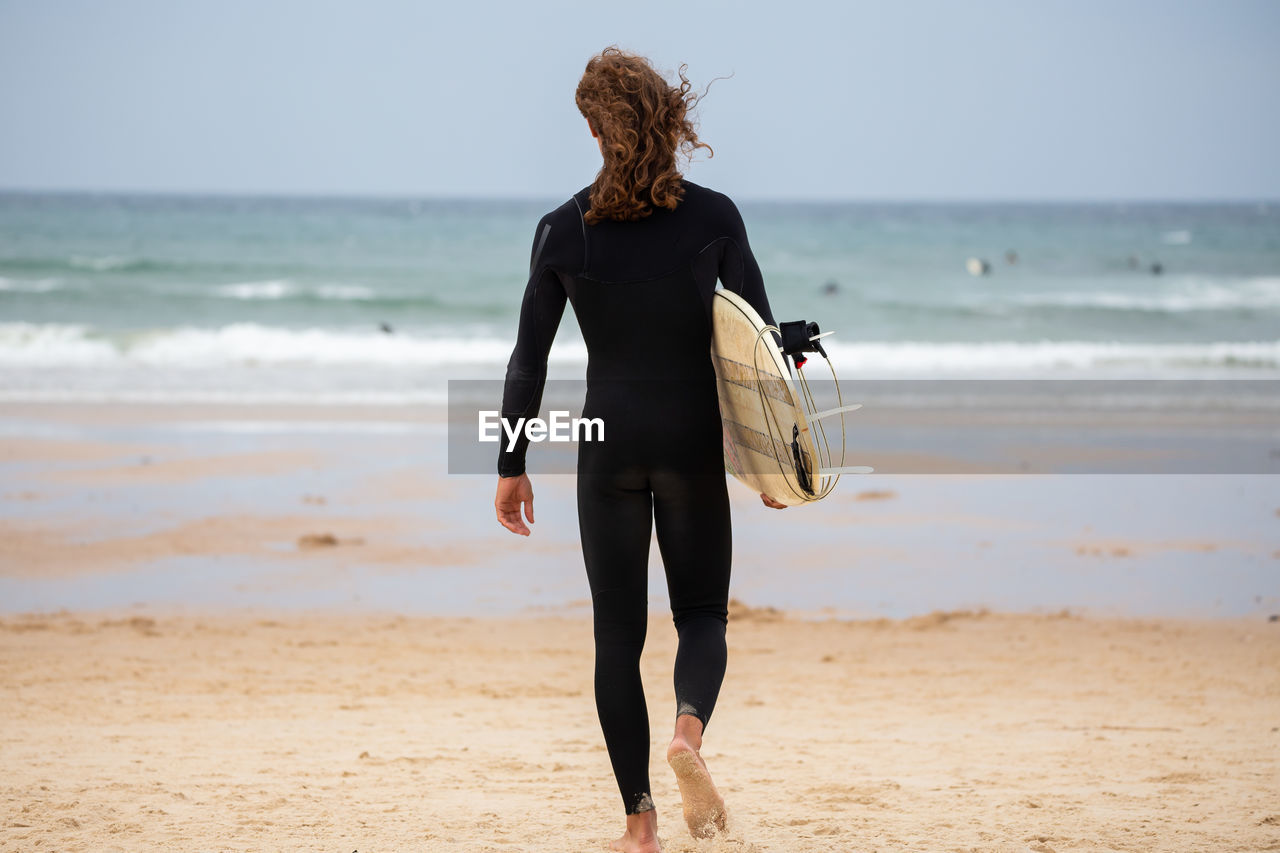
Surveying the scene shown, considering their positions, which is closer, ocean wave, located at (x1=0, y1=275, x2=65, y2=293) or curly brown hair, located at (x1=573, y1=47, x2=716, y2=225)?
curly brown hair, located at (x1=573, y1=47, x2=716, y2=225)

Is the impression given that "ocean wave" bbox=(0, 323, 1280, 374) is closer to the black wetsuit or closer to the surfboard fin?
the black wetsuit

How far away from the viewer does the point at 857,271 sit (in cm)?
3170

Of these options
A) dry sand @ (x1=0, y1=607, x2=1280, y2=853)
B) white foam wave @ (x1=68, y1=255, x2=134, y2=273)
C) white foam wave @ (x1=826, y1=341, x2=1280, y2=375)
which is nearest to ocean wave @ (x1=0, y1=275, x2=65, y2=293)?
white foam wave @ (x1=68, y1=255, x2=134, y2=273)

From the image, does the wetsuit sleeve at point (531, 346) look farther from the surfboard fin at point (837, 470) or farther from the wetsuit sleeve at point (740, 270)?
the surfboard fin at point (837, 470)

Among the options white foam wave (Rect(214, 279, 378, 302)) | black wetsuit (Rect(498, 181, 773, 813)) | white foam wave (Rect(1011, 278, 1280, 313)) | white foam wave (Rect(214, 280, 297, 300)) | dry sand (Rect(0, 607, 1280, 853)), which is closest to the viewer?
black wetsuit (Rect(498, 181, 773, 813))

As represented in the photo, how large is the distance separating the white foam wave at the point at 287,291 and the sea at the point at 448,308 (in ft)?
0.34

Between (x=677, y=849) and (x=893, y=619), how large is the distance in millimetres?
3088

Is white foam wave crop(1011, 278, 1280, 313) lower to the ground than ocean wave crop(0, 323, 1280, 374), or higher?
higher

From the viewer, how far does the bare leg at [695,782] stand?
8.31 feet

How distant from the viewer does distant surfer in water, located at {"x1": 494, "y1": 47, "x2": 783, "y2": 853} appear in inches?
104

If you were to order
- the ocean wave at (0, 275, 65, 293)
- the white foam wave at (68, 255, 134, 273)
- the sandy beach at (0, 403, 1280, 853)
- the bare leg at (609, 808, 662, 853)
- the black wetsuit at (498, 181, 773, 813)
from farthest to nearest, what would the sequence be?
the white foam wave at (68, 255, 134, 273)
the ocean wave at (0, 275, 65, 293)
the sandy beach at (0, 403, 1280, 853)
the bare leg at (609, 808, 662, 853)
the black wetsuit at (498, 181, 773, 813)

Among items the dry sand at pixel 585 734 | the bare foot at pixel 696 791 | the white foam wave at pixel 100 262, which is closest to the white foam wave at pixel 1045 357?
the dry sand at pixel 585 734

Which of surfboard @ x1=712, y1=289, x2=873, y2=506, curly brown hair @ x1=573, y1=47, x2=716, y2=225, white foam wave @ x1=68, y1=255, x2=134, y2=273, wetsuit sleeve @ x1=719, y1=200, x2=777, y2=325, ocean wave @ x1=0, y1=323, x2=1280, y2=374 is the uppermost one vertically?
white foam wave @ x1=68, y1=255, x2=134, y2=273

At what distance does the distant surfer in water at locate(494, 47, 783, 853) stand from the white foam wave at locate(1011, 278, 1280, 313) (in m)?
24.5
